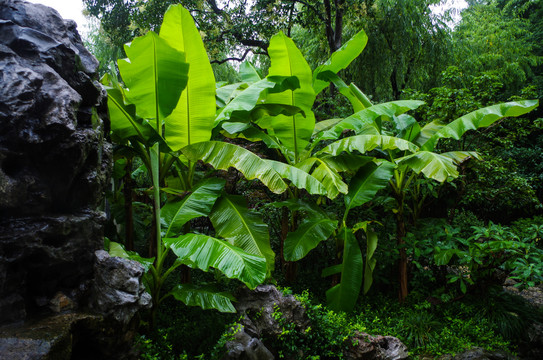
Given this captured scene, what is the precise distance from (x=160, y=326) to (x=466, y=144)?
221 inches

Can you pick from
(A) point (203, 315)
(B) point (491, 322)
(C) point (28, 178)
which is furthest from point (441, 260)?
(C) point (28, 178)

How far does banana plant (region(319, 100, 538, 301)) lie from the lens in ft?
13.4

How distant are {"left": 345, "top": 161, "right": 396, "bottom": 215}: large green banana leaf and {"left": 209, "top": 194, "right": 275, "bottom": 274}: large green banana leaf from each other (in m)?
1.22

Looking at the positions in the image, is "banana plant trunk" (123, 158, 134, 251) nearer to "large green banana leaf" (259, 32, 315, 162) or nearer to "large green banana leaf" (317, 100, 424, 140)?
"large green banana leaf" (259, 32, 315, 162)

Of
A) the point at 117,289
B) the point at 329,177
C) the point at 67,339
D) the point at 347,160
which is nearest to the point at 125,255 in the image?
the point at 117,289

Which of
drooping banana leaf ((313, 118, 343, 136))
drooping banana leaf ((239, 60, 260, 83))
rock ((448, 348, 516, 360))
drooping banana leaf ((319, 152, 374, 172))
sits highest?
drooping banana leaf ((239, 60, 260, 83))

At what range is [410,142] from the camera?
14.9 feet

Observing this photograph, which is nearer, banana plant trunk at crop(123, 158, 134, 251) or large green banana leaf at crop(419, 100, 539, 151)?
banana plant trunk at crop(123, 158, 134, 251)

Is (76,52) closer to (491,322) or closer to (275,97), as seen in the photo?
(275,97)

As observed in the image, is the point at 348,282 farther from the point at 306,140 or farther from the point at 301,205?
the point at 306,140

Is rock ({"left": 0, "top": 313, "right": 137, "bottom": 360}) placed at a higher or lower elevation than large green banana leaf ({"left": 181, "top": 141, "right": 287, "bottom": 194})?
lower

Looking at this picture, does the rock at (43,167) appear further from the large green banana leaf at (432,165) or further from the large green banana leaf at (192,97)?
the large green banana leaf at (432,165)

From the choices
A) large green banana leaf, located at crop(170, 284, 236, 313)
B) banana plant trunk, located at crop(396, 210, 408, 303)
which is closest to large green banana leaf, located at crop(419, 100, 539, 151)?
banana plant trunk, located at crop(396, 210, 408, 303)

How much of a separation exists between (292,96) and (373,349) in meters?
3.05
